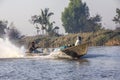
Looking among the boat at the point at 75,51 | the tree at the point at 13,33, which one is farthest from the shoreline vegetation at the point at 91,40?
the boat at the point at 75,51

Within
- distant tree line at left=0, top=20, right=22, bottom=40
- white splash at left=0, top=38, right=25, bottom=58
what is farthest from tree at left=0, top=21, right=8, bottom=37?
white splash at left=0, top=38, right=25, bottom=58

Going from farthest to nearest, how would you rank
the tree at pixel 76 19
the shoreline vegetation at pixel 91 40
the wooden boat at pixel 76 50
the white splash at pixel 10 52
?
the tree at pixel 76 19
the shoreline vegetation at pixel 91 40
the white splash at pixel 10 52
the wooden boat at pixel 76 50

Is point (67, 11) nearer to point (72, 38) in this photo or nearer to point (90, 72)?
point (72, 38)

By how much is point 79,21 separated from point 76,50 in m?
103

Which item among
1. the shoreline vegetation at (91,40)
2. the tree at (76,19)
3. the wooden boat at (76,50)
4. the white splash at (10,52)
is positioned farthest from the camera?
the tree at (76,19)

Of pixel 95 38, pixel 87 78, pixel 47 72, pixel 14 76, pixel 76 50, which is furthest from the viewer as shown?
pixel 95 38

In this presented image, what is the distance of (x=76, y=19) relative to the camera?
151 m

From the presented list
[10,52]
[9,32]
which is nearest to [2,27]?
[9,32]

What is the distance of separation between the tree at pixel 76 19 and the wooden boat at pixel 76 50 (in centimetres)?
9456

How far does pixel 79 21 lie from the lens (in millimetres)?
149750

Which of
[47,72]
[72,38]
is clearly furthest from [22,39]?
[47,72]

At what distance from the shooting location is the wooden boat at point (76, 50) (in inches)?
1869

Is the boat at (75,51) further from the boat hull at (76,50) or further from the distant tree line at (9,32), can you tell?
the distant tree line at (9,32)

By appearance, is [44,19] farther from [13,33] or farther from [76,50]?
[76,50]
